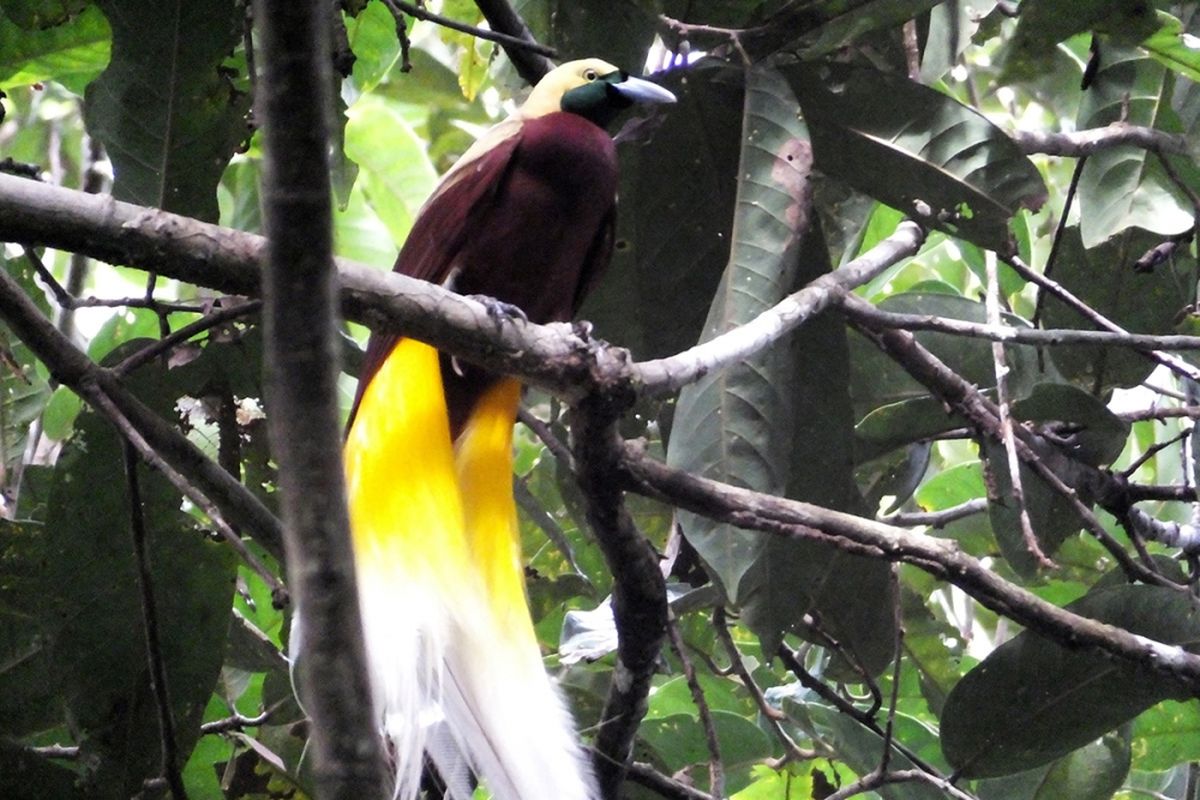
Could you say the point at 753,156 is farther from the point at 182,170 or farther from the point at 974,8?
the point at 974,8

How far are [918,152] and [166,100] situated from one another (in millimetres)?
1156

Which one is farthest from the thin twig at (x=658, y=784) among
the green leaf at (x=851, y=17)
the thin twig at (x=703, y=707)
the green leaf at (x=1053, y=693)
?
the green leaf at (x=851, y=17)

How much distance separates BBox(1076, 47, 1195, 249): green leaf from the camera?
236 centimetres

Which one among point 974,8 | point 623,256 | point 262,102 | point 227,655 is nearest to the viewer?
point 262,102

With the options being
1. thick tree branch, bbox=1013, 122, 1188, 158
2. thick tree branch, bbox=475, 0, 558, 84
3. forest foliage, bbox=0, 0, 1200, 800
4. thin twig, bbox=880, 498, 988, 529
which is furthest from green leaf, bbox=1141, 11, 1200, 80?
thick tree branch, bbox=475, 0, 558, 84

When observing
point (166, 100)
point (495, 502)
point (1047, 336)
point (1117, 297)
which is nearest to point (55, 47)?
point (166, 100)


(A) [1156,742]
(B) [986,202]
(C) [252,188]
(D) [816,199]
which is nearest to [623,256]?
(D) [816,199]

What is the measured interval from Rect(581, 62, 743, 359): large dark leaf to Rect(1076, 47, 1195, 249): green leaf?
71 centimetres

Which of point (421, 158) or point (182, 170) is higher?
point (421, 158)

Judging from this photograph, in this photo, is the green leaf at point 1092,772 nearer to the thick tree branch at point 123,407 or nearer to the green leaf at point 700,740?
the green leaf at point 700,740

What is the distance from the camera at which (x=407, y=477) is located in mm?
2025

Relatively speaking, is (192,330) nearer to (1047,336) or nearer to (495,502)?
(495,502)

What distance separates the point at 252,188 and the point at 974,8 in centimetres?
170

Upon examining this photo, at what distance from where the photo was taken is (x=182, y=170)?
1936mm
